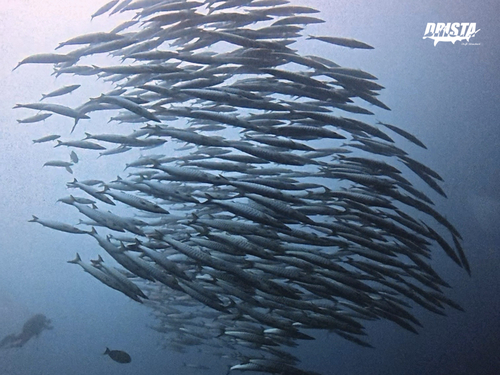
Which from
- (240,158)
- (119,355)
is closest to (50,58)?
(240,158)

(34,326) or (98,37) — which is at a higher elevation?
(98,37)

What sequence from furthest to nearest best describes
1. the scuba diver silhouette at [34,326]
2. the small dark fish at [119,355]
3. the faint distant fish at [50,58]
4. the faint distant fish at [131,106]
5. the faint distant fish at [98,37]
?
the scuba diver silhouette at [34,326] < the small dark fish at [119,355] < the faint distant fish at [50,58] < the faint distant fish at [98,37] < the faint distant fish at [131,106]

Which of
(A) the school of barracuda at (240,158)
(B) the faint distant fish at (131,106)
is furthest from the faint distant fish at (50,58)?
(B) the faint distant fish at (131,106)

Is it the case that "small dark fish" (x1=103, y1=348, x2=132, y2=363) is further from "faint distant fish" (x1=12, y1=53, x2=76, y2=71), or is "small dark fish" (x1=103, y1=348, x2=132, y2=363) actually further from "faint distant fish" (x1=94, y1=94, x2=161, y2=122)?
"faint distant fish" (x1=12, y1=53, x2=76, y2=71)

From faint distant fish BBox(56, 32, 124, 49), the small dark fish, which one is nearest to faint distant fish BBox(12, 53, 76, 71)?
faint distant fish BBox(56, 32, 124, 49)

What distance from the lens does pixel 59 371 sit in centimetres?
2244

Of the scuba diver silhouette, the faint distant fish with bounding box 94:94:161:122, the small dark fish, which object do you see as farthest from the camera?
the scuba diver silhouette

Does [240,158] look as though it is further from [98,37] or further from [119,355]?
[119,355]

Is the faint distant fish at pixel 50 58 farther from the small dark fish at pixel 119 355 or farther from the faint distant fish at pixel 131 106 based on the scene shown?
the small dark fish at pixel 119 355

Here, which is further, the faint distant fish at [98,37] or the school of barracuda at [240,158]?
the faint distant fish at [98,37]

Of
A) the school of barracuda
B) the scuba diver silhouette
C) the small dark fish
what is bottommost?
the scuba diver silhouette

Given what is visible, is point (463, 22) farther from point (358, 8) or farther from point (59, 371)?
point (59, 371)

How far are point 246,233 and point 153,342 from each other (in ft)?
80.8

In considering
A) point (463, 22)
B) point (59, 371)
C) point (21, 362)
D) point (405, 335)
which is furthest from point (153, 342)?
point (463, 22)
